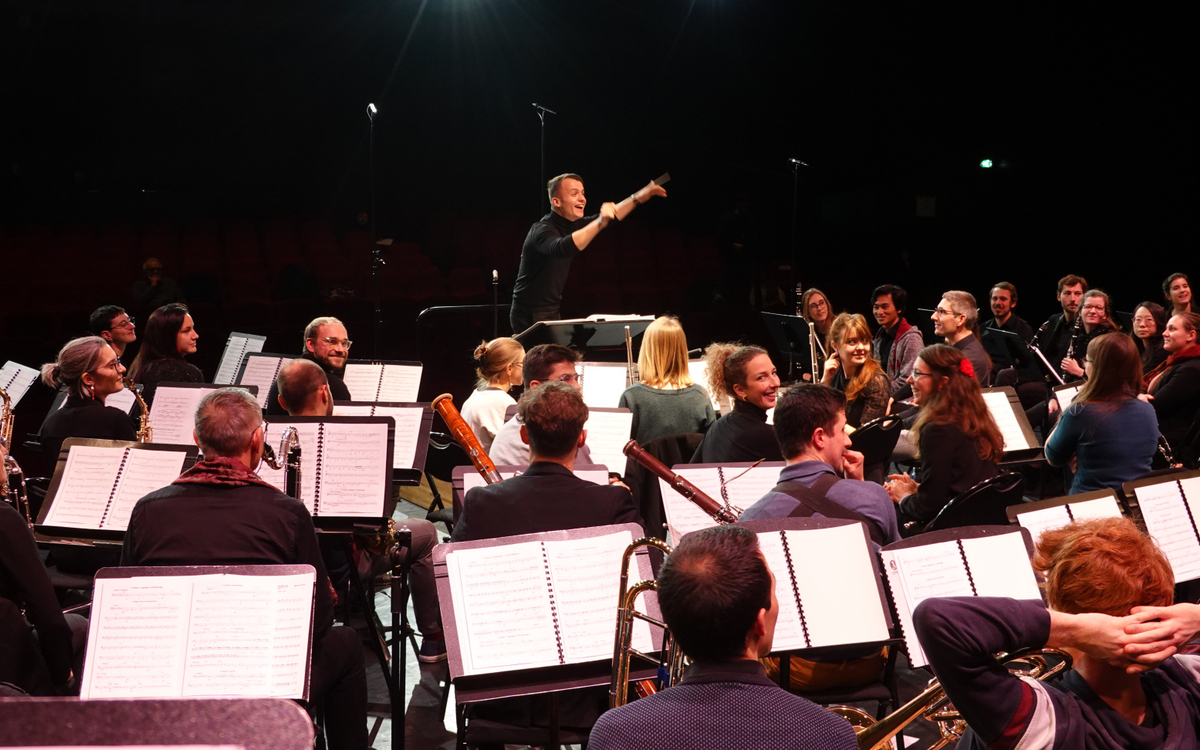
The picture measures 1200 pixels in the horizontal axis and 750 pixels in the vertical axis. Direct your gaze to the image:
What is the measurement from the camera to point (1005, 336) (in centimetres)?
711

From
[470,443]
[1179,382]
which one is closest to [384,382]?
[470,443]

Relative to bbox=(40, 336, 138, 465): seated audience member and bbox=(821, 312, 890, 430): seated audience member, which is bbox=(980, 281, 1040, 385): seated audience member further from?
bbox=(40, 336, 138, 465): seated audience member

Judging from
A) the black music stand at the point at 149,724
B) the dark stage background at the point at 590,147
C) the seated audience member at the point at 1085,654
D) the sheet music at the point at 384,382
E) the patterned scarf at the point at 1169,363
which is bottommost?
the seated audience member at the point at 1085,654

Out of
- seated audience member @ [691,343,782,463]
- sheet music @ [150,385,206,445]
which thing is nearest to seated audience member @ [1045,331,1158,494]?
seated audience member @ [691,343,782,463]

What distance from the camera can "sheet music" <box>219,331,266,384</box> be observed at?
5.64 m

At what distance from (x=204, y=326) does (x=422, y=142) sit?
4191 mm

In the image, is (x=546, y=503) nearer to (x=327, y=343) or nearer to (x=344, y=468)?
(x=344, y=468)

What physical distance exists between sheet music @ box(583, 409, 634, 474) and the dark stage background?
467 centimetres

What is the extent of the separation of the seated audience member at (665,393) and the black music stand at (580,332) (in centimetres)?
162

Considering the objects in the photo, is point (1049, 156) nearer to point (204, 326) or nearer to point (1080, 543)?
point (204, 326)

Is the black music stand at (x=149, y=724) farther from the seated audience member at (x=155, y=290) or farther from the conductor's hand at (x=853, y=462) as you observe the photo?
the seated audience member at (x=155, y=290)

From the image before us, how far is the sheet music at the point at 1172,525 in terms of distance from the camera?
3016 mm

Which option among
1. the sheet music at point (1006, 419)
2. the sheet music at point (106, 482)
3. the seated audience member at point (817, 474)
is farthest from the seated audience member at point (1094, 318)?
the sheet music at point (106, 482)

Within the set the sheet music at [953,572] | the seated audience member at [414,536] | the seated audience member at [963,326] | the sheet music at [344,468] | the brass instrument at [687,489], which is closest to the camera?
the sheet music at [953,572]
